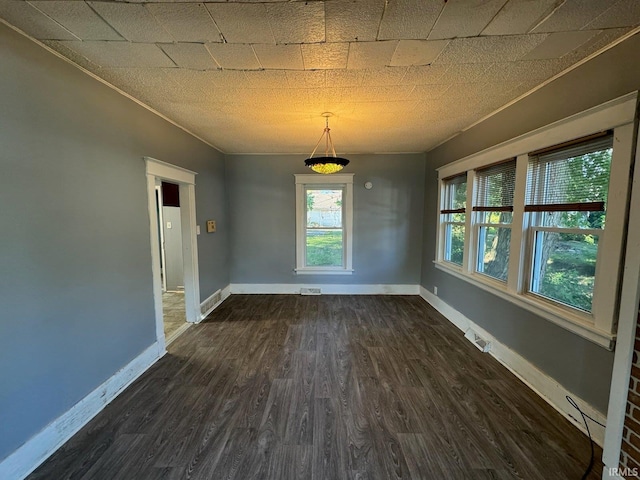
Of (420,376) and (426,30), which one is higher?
(426,30)

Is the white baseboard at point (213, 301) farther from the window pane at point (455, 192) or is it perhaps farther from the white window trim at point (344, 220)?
the window pane at point (455, 192)

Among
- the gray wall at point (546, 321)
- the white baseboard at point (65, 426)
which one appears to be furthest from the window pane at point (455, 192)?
the white baseboard at point (65, 426)

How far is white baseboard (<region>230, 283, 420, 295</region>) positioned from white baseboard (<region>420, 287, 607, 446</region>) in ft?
5.18

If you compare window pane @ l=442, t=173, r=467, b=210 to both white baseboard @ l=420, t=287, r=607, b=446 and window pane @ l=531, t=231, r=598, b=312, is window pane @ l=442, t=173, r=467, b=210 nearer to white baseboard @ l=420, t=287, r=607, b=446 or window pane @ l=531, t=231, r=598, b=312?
window pane @ l=531, t=231, r=598, b=312

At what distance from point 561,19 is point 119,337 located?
146 inches

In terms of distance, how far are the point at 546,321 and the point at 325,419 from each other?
194cm

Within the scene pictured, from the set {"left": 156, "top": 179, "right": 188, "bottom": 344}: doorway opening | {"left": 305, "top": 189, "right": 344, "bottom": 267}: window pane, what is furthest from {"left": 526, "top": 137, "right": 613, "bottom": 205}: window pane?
{"left": 156, "top": 179, "right": 188, "bottom": 344}: doorway opening

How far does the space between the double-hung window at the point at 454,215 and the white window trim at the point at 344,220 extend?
1540 mm

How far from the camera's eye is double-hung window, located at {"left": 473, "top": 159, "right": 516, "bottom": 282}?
2652mm

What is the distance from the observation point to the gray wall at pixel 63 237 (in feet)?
4.73

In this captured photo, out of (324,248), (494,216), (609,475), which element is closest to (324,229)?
(324,248)

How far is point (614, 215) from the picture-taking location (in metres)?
1.62

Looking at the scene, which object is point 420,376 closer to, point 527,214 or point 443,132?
point 527,214

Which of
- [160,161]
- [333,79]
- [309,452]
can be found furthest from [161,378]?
[333,79]
